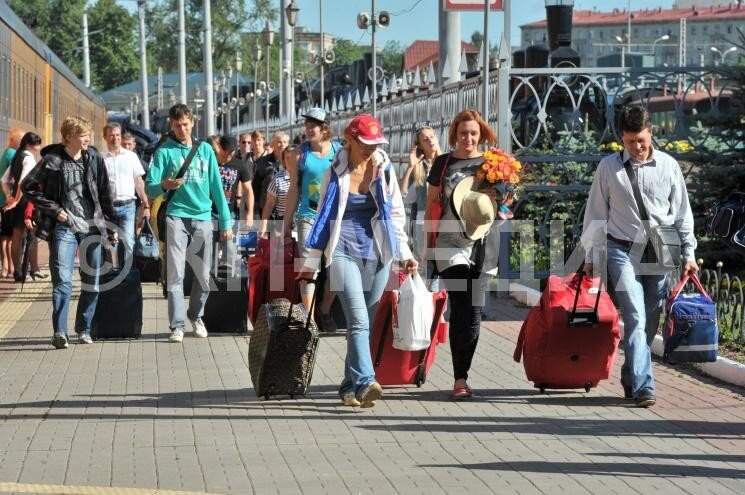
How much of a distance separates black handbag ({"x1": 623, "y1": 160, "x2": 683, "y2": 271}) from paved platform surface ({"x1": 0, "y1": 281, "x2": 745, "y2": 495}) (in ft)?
2.84

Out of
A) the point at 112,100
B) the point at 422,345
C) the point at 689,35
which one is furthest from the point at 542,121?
the point at 689,35

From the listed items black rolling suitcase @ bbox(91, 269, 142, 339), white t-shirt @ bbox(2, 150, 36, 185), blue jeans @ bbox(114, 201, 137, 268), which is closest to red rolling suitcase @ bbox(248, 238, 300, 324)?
black rolling suitcase @ bbox(91, 269, 142, 339)

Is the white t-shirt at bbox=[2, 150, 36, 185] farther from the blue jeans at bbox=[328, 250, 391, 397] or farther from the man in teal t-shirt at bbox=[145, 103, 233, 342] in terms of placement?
the blue jeans at bbox=[328, 250, 391, 397]

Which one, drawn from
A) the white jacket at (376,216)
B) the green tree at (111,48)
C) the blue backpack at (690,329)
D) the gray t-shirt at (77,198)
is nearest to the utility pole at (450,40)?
the gray t-shirt at (77,198)

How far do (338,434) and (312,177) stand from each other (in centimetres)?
420

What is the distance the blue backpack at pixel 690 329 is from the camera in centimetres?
934

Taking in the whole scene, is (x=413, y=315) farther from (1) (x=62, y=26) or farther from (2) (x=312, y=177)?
(1) (x=62, y=26)

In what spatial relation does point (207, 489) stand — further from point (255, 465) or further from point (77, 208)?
point (77, 208)

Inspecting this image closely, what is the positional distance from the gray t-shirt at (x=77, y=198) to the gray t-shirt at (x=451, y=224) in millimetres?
3556

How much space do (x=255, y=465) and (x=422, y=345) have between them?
2.17 metres

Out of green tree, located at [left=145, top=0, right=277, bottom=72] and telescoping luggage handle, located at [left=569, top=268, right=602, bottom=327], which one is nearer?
telescoping luggage handle, located at [left=569, top=268, right=602, bottom=327]

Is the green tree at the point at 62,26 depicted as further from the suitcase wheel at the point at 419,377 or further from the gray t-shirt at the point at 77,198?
the suitcase wheel at the point at 419,377

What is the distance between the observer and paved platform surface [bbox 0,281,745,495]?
7141 mm

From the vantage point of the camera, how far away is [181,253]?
1271 centimetres
